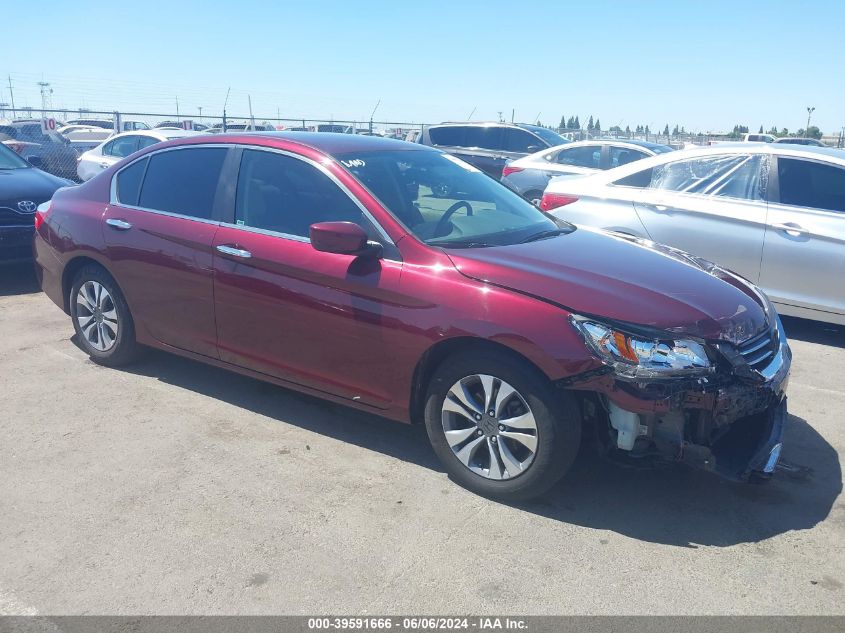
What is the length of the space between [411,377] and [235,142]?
79.9 inches

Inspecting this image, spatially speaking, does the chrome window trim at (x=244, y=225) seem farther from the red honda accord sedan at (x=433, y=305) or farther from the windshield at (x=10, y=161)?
the windshield at (x=10, y=161)

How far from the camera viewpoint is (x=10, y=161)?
885 cm

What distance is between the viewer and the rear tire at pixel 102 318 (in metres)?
5.27

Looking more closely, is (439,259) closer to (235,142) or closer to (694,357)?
(694,357)

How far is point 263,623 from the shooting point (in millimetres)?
2850

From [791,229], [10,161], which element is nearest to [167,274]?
[791,229]

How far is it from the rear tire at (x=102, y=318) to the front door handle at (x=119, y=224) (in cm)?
35

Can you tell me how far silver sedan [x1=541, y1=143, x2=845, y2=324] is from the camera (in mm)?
6355

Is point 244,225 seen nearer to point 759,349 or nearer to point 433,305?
point 433,305

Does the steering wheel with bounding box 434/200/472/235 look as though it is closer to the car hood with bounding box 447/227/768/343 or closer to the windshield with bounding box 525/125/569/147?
the car hood with bounding box 447/227/768/343

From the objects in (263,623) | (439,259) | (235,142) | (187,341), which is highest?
(235,142)

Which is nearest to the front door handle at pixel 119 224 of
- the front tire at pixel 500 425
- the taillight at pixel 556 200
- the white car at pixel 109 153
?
the front tire at pixel 500 425

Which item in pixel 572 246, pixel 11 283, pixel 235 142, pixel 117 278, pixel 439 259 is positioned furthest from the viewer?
pixel 11 283

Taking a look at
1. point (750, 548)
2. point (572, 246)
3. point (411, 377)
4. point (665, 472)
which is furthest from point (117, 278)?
point (750, 548)
